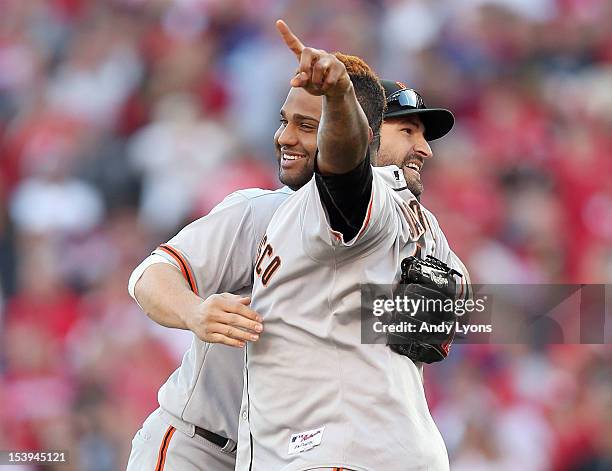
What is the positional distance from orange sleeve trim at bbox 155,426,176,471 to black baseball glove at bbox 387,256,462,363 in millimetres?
882

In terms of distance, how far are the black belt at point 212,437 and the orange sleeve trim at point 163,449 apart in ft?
0.29

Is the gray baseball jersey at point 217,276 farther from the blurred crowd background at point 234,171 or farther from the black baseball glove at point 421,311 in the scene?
the blurred crowd background at point 234,171

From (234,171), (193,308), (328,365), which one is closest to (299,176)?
(193,308)

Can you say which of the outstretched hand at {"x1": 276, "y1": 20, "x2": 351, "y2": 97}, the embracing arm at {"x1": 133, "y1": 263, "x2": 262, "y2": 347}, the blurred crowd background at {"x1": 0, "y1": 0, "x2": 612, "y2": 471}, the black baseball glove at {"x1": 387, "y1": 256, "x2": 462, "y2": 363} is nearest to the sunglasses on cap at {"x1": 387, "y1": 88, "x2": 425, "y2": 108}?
the black baseball glove at {"x1": 387, "y1": 256, "x2": 462, "y2": 363}

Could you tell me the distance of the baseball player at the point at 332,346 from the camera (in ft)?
7.80

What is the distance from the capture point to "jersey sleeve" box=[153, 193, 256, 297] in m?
2.87

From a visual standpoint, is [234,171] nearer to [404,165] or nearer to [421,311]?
[404,165]

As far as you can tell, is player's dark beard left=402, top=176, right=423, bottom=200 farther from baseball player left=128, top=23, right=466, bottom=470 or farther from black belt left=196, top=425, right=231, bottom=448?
black belt left=196, top=425, right=231, bottom=448

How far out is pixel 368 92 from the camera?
279 cm

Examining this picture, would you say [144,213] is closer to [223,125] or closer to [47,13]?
[223,125]

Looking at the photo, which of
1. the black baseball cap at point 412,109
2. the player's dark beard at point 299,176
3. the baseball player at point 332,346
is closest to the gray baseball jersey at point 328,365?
the baseball player at point 332,346

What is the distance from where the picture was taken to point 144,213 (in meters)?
6.30

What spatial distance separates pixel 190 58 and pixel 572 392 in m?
2.97

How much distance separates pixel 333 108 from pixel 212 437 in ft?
4.09
